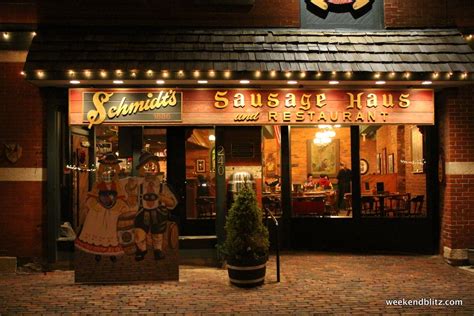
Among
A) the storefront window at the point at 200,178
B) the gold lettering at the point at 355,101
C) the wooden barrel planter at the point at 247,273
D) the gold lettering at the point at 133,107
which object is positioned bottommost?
the wooden barrel planter at the point at 247,273

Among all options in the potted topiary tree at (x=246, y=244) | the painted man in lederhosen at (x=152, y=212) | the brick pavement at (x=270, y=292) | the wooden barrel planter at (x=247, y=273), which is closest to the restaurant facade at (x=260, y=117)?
the painted man in lederhosen at (x=152, y=212)

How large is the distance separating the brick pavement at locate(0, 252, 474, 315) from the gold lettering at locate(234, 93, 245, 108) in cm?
308

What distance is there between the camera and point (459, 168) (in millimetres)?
9148

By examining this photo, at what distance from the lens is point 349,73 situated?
841 centimetres

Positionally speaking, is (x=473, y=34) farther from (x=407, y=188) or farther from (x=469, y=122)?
(x=407, y=188)

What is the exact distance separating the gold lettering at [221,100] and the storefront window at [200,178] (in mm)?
1115

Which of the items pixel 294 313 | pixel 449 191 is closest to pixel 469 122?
pixel 449 191

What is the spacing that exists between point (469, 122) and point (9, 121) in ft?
28.8

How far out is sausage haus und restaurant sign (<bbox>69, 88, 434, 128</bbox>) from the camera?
862cm

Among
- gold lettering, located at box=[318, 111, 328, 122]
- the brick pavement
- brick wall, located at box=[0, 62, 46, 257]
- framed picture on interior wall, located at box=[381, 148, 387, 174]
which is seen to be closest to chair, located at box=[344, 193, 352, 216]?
framed picture on interior wall, located at box=[381, 148, 387, 174]

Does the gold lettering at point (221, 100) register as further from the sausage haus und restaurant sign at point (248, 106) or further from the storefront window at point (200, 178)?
the storefront window at point (200, 178)

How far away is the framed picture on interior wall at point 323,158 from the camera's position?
10234 millimetres

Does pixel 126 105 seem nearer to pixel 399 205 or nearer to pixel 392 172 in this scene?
pixel 392 172

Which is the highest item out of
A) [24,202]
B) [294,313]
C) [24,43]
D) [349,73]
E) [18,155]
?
[24,43]
